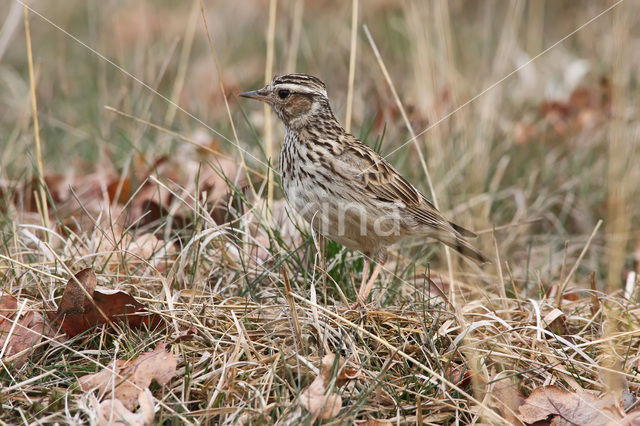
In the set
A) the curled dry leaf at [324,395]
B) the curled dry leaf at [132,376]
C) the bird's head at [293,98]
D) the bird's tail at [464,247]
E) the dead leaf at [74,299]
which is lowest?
the bird's tail at [464,247]

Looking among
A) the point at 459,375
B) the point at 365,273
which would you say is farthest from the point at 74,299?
the point at 459,375

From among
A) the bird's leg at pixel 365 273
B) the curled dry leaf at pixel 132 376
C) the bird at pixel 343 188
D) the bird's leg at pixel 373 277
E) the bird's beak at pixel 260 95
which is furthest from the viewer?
the bird's beak at pixel 260 95

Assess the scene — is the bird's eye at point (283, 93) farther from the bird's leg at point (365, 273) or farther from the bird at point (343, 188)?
the bird's leg at point (365, 273)

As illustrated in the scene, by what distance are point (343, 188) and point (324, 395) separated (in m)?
1.68

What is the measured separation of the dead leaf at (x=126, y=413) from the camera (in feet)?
10.8

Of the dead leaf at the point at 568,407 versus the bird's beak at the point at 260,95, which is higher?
the bird's beak at the point at 260,95

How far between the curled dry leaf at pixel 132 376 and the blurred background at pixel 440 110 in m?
1.91

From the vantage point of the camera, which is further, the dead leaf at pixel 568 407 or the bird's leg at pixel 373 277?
the bird's leg at pixel 373 277

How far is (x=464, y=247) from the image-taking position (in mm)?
5270

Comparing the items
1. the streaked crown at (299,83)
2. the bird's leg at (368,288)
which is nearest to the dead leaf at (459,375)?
the bird's leg at (368,288)

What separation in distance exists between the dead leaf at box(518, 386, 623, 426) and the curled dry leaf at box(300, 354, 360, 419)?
876 millimetres

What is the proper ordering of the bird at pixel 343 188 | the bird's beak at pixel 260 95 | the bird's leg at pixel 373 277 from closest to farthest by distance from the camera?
1. the bird's leg at pixel 373 277
2. the bird at pixel 343 188
3. the bird's beak at pixel 260 95

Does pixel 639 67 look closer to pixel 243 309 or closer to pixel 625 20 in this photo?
pixel 625 20

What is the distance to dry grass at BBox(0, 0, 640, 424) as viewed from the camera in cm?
366
